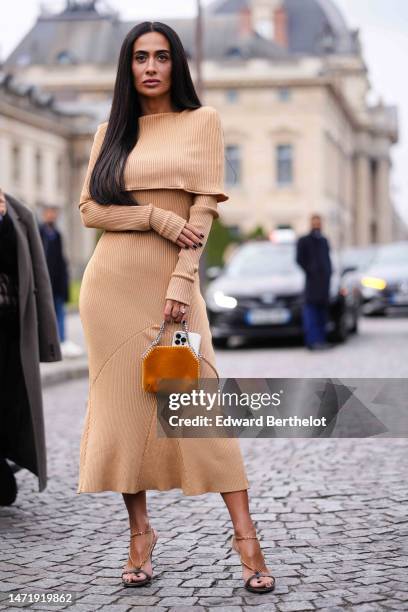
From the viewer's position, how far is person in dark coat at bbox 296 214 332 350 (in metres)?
14.5

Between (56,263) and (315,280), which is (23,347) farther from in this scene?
(315,280)

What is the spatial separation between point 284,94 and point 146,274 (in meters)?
77.5

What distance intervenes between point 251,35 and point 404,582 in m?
86.2


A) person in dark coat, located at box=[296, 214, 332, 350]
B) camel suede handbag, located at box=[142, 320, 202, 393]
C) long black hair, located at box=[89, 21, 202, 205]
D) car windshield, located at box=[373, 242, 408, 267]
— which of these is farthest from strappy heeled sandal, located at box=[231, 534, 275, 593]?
car windshield, located at box=[373, 242, 408, 267]

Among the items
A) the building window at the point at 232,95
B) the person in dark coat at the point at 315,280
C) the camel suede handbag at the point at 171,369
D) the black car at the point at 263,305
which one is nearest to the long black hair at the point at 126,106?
the camel suede handbag at the point at 171,369

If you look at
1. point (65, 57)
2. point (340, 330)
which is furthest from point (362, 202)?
point (340, 330)

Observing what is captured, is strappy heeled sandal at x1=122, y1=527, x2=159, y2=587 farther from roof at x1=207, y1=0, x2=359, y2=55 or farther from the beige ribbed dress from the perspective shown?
roof at x1=207, y1=0, x2=359, y2=55

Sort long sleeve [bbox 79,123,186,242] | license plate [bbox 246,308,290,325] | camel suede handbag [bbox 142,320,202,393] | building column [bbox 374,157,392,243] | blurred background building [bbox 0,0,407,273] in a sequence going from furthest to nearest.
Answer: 1. building column [bbox 374,157,392,243]
2. blurred background building [bbox 0,0,407,273]
3. license plate [bbox 246,308,290,325]
4. long sleeve [bbox 79,123,186,242]
5. camel suede handbag [bbox 142,320,202,393]

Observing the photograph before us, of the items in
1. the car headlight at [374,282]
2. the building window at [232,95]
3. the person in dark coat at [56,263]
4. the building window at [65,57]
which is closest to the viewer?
the person in dark coat at [56,263]

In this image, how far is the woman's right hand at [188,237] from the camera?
12.8 ft

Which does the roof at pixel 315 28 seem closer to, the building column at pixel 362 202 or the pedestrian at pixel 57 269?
the building column at pixel 362 202

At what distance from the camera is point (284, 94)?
3150 inches

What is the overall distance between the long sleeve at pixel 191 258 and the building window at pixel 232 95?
78.1 metres

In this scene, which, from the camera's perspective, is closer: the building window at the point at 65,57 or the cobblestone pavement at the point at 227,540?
the cobblestone pavement at the point at 227,540
